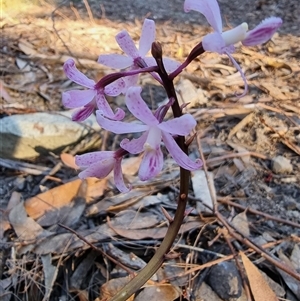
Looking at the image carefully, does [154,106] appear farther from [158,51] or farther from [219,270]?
[158,51]

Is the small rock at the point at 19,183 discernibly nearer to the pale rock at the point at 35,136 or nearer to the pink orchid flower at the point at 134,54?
the pale rock at the point at 35,136

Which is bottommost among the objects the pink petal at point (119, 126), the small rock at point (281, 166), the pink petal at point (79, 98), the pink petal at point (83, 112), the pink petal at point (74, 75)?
the small rock at point (281, 166)

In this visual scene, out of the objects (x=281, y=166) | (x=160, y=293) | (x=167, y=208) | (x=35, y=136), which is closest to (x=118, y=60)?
(x=160, y=293)

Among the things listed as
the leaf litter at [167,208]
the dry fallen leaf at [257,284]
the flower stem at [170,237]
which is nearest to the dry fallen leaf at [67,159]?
the leaf litter at [167,208]

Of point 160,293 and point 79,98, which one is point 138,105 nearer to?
point 79,98

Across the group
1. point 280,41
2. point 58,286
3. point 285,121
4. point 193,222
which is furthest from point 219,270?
point 280,41

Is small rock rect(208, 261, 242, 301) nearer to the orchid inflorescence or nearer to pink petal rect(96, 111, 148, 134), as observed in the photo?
the orchid inflorescence
